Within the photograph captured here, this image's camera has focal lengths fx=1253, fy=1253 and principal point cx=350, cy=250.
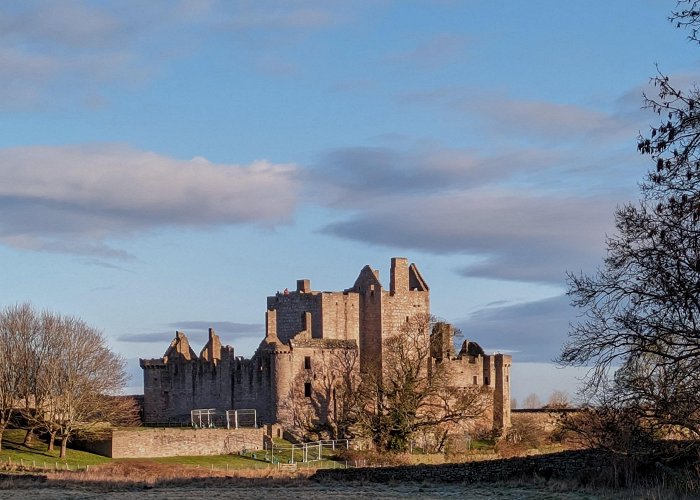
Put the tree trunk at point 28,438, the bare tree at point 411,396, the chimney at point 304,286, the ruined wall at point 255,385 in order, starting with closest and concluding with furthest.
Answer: the tree trunk at point 28,438
the bare tree at point 411,396
the ruined wall at point 255,385
the chimney at point 304,286

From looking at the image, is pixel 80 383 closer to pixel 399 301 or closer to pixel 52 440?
pixel 52 440

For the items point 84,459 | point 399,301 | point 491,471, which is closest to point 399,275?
point 399,301

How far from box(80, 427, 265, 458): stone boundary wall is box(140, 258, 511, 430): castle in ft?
18.4

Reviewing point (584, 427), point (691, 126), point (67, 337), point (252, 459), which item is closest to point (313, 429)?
point (252, 459)

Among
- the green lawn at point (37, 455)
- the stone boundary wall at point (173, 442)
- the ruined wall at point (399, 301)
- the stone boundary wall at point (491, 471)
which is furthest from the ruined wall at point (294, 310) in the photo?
the stone boundary wall at point (491, 471)

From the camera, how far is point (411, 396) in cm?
7462

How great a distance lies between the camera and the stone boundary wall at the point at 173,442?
66375 mm

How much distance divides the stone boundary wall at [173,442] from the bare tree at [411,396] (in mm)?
7223

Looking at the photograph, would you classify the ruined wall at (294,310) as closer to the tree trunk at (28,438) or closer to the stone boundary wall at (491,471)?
the tree trunk at (28,438)

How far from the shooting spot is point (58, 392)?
67875mm

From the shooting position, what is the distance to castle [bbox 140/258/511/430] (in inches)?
3098

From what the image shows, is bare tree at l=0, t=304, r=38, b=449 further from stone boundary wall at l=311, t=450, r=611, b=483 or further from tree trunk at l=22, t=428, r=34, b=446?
stone boundary wall at l=311, t=450, r=611, b=483

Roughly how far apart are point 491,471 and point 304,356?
3792 centimetres

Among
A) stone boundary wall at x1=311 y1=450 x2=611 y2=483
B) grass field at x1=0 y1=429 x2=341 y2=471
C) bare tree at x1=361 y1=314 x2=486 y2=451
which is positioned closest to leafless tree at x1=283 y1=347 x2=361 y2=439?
bare tree at x1=361 y1=314 x2=486 y2=451
